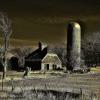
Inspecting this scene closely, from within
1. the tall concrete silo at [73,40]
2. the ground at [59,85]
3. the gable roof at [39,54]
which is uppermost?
the tall concrete silo at [73,40]

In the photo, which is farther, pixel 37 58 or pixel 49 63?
pixel 37 58

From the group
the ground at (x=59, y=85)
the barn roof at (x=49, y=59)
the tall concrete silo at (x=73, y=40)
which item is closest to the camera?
the ground at (x=59, y=85)

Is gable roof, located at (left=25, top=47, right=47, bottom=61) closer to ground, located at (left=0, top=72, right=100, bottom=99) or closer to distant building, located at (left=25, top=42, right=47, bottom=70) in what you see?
distant building, located at (left=25, top=42, right=47, bottom=70)

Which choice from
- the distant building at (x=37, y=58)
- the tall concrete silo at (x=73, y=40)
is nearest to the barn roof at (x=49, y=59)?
the distant building at (x=37, y=58)

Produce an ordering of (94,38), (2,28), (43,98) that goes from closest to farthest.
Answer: (43,98) → (2,28) → (94,38)

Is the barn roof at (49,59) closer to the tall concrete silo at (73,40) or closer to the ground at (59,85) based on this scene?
the tall concrete silo at (73,40)

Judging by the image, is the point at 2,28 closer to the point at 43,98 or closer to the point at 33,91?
the point at 33,91

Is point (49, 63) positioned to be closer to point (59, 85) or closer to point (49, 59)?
point (49, 59)

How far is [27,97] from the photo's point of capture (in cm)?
2233

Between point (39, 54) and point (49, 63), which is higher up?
point (39, 54)

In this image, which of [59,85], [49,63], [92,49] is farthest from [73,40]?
[59,85]

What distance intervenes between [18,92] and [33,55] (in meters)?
49.1

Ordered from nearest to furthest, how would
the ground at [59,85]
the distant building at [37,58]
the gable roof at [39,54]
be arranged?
the ground at [59,85]
the distant building at [37,58]
the gable roof at [39,54]

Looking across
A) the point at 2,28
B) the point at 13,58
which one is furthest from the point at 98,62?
the point at 2,28
